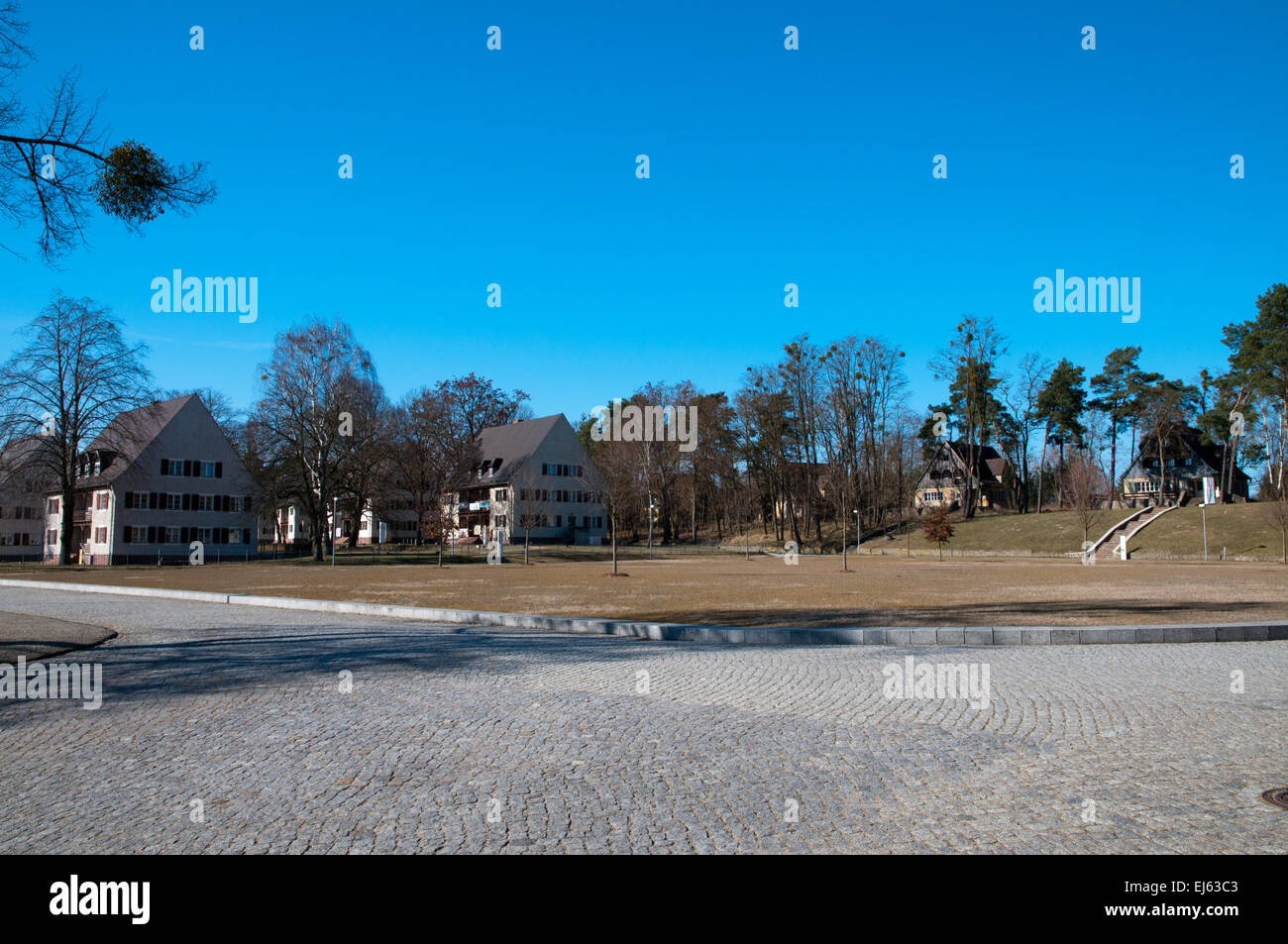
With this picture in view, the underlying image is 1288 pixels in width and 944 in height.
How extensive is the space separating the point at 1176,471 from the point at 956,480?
21972 mm

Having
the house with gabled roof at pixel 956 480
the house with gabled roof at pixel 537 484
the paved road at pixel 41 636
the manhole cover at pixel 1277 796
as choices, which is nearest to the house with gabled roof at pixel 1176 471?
the house with gabled roof at pixel 956 480

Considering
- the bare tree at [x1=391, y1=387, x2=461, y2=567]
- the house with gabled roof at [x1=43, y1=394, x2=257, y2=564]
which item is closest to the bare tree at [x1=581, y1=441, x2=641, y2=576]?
the bare tree at [x1=391, y1=387, x2=461, y2=567]

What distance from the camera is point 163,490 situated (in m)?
58.1

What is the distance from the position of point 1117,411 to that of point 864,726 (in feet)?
289

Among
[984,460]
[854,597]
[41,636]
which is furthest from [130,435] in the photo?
[984,460]

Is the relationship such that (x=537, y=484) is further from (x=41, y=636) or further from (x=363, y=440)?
(x=41, y=636)

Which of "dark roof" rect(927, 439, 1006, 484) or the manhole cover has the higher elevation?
"dark roof" rect(927, 439, 1006, 484)

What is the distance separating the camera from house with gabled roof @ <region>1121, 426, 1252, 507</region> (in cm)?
8269

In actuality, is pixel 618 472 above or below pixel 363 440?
below

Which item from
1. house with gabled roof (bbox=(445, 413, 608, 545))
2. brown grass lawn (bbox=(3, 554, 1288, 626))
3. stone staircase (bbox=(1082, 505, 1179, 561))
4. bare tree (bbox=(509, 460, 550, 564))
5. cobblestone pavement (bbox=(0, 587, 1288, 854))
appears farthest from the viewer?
house with gabled roof (bbox=(445, 413, 608, 545))

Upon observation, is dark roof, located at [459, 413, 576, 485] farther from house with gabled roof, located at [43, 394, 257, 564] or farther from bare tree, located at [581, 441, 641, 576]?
house with gabled roof, located at [43, 394, 257, 564]

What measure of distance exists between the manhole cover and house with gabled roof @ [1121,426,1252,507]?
292 feet
